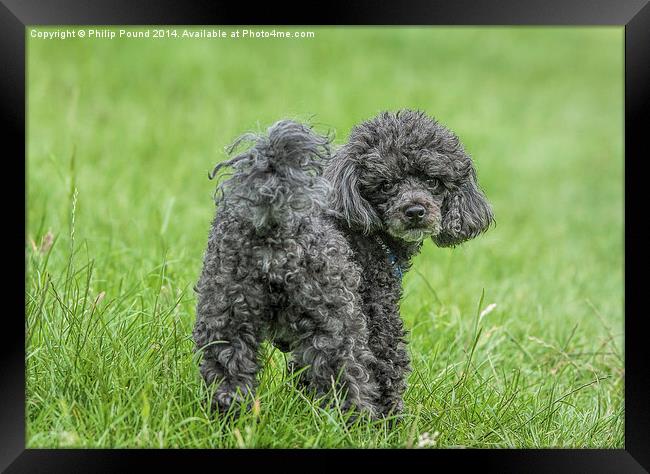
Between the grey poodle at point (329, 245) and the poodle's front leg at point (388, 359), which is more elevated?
the grey poodle at point (329, 245)

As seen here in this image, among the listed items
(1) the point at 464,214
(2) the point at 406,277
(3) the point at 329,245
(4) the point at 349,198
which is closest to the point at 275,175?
(3) the point at 329,245

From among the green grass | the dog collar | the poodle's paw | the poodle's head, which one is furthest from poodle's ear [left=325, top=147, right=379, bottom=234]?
the poodle's paw

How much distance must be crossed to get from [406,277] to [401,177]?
94.8 inches

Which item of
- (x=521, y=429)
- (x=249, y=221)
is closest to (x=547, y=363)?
(x=521, y=429)

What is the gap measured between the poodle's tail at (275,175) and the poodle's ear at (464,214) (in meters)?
0.77

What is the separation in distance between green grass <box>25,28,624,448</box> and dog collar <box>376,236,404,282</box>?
47cm

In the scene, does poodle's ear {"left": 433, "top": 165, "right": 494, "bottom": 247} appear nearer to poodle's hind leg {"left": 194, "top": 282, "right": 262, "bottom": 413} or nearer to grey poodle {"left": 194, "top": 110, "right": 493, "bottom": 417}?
grey poodle {"left": 194, "top": 110, "right": 493, "bottom": 417}

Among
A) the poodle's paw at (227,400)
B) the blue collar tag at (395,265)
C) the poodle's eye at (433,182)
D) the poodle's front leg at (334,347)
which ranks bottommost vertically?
the poodle's paw at (227,400)

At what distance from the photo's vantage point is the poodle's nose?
11.0 feet
